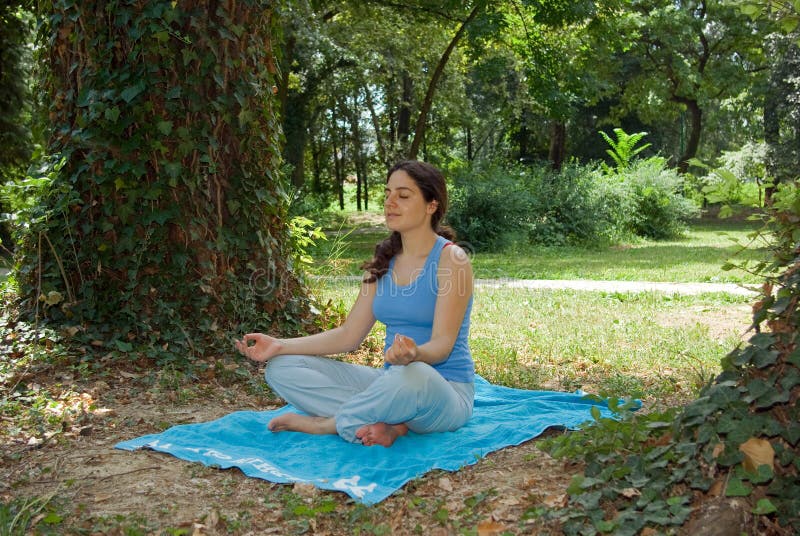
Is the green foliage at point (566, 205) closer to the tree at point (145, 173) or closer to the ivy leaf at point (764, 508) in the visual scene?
the tree at point (145, 173)

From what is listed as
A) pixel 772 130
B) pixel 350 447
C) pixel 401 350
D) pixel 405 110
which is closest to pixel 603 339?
pixel 350 447

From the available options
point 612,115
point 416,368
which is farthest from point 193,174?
Answer: point 612,115

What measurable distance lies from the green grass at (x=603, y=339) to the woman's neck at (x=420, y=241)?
5.44 ft

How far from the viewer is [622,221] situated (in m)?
18.2

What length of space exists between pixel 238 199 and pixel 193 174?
409 mm

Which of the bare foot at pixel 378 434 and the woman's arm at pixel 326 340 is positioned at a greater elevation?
the woman's arm at pixel 326 340

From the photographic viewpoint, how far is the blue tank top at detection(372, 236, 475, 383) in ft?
13.1

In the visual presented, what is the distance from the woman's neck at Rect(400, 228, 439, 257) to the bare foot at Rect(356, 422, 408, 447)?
93 centimetres

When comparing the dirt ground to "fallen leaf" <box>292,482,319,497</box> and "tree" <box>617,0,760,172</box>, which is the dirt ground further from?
"tree" <box>617,0,760,172</box>

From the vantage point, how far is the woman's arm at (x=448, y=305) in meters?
3.70

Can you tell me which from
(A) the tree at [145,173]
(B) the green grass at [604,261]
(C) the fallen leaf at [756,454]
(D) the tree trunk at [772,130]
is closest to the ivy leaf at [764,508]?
(C) the fallen leaf at [756,454]

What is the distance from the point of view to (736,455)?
2615mm

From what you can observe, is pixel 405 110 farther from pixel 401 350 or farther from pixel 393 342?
pixel 401 350

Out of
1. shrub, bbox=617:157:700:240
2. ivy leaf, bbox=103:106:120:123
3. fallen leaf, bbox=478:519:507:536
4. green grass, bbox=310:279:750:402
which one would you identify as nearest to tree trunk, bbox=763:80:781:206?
shrub, bbox=617:157:700:240
